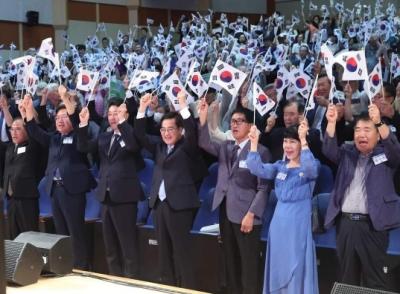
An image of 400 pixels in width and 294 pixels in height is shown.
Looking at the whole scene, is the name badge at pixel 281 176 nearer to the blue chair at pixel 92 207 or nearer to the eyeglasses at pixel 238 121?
the eyeglasses at pixel 238 121

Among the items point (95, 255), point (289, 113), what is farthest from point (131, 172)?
point (289, 113)

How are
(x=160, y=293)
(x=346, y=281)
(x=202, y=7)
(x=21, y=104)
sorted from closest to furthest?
(x=160, y=293) < (x=346, y=281) < (x=21, y=104) < (x=202, y=7)

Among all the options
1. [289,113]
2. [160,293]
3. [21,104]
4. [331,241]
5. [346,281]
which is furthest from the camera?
[21,104]

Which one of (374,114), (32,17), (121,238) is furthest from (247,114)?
(32,17)

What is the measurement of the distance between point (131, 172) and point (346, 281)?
184 cm

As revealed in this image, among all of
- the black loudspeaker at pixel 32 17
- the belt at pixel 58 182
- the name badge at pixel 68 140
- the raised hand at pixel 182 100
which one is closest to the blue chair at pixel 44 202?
the belt at pixel 58 182

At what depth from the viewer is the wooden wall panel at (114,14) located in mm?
14930

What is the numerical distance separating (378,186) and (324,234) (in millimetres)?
768

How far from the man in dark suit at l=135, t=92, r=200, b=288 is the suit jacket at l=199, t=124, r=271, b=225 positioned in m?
0.25

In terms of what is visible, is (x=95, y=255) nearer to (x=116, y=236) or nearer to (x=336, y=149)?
(x=116, y=236)

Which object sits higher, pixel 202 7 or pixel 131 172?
pixel 202 7

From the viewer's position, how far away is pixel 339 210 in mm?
4043

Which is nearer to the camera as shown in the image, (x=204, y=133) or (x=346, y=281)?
(x=346, y=281)

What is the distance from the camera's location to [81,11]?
14555mm
